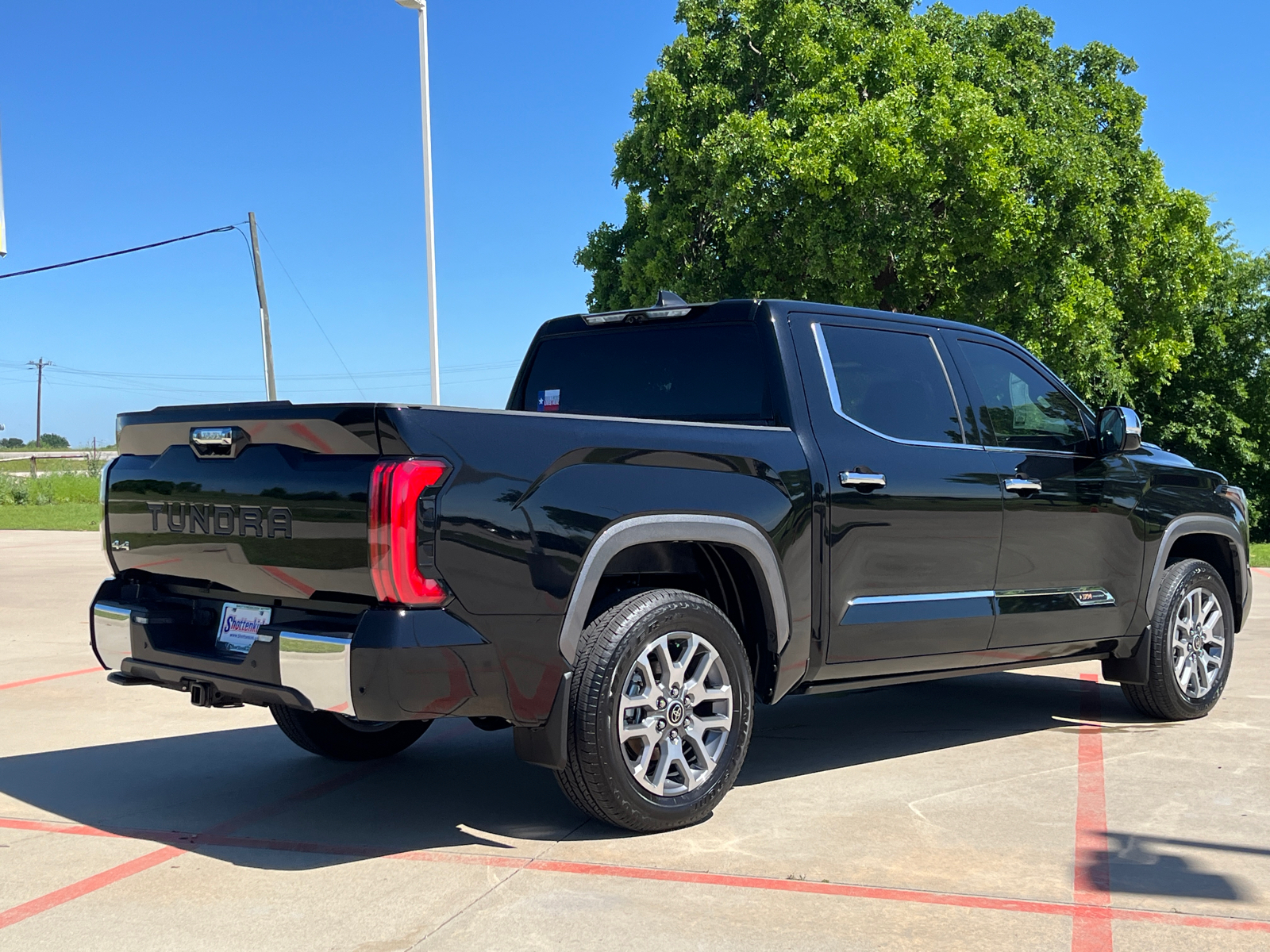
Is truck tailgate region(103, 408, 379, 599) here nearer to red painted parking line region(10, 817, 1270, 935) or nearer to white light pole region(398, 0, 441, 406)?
red painted parking line region(10, 817, 1270, 935)

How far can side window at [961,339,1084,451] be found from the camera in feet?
19.6

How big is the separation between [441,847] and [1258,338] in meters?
37.3

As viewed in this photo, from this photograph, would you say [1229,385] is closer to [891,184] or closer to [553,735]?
[891,184]

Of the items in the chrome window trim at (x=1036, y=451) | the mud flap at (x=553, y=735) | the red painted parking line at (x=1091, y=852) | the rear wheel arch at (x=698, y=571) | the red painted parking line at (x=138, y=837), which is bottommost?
the red painted parking line at (x=1091, y=852)

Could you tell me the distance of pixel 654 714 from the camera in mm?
4547

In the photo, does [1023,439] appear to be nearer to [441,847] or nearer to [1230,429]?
[441,847]

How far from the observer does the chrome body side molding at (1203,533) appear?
6574 mm

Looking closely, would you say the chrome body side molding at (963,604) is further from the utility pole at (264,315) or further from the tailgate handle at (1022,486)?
the utility pole at (264,315)

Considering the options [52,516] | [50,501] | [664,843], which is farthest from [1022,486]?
[50,501]

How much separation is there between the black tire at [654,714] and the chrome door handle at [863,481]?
2.64 ft

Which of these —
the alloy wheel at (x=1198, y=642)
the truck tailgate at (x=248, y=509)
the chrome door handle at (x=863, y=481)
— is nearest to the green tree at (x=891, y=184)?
the alloy wheel at (x=1198, y=642)

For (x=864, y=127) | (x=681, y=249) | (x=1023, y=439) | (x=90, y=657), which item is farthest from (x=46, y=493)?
(x=1023, y=439)

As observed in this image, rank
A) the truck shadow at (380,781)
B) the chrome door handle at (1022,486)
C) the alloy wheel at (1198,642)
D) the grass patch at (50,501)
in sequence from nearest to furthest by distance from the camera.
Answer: the truck shadow at (380,781), the chrome door handle at (1022,486), the alloy wheel at (1198,642), the grass patch at (50,501)

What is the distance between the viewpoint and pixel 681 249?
74.2ft
